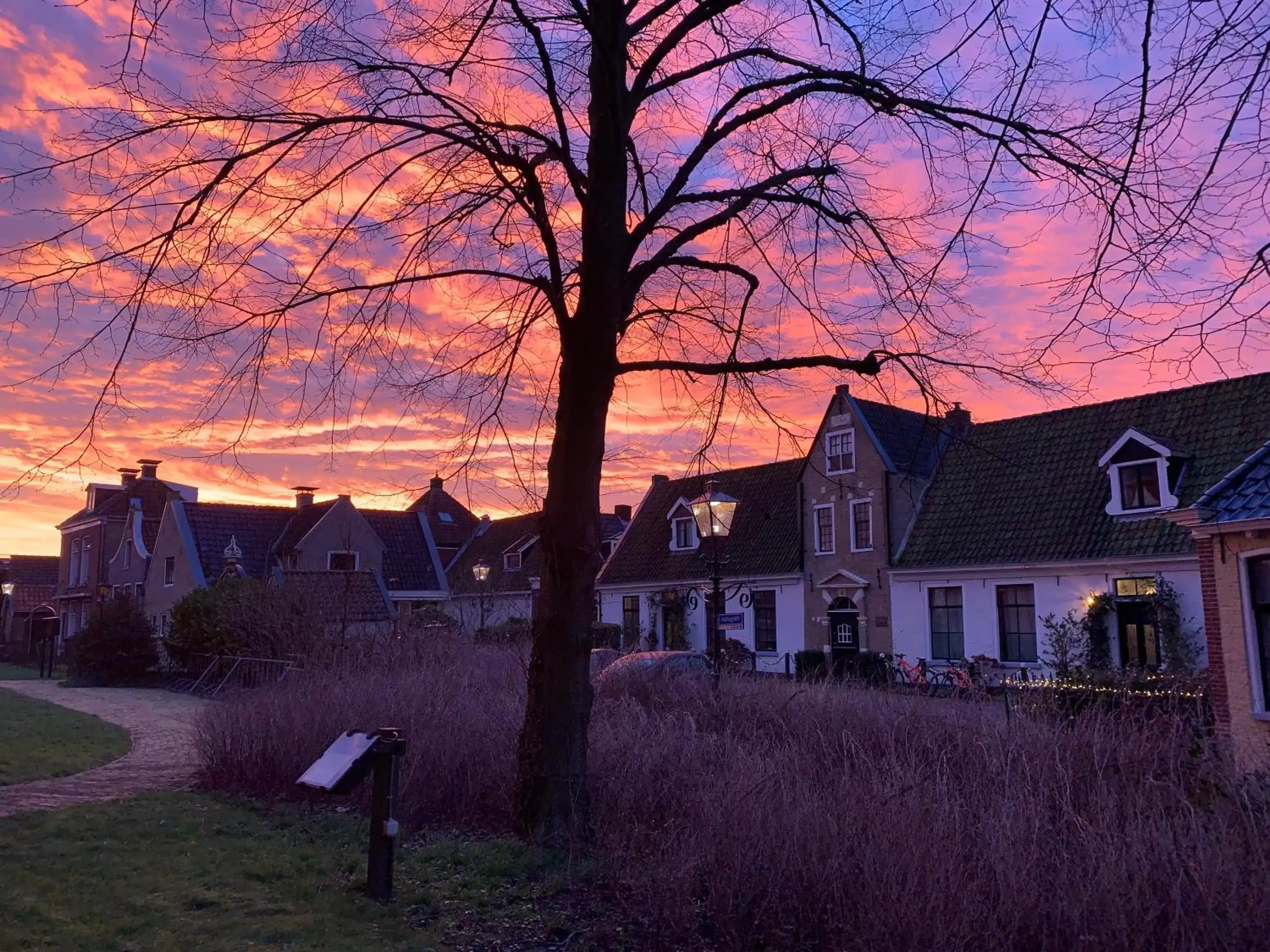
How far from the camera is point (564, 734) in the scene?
23.2ft

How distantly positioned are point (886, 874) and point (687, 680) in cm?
742

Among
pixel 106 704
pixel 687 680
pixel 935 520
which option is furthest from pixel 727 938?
pixel 935 520

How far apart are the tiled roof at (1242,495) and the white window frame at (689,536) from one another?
23.6 metres

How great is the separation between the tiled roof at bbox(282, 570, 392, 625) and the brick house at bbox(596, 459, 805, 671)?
27.2 feet

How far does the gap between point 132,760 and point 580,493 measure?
8843 mm

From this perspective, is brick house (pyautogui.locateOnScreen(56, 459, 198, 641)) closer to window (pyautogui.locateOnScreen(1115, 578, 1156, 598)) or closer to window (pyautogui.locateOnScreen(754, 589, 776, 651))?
window (pyautogui.locateOnScreen(754, 589, 776, 651))

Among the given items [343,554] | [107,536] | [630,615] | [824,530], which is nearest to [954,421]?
[824,530]

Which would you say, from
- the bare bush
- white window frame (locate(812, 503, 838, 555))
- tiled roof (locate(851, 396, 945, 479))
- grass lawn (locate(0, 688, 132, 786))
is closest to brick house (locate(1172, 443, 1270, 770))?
the bare bush

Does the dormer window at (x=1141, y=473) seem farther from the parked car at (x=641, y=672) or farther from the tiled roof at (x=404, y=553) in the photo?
the tiled roof at (x=404, y=553)

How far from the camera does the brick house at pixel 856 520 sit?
96.2 feet

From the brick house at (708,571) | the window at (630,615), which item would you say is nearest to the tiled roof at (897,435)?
the brick house at (708,571)

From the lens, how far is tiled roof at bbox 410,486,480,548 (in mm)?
53812

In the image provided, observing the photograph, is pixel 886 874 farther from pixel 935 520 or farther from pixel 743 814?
pixel 935 520

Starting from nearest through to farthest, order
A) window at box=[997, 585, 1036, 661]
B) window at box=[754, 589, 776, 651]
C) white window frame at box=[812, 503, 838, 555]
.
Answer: window at box=[997, 585, 1036, 661], white window frame at box=[812, 503, 838, 555], window at box=[754, 589, 776, 651]
